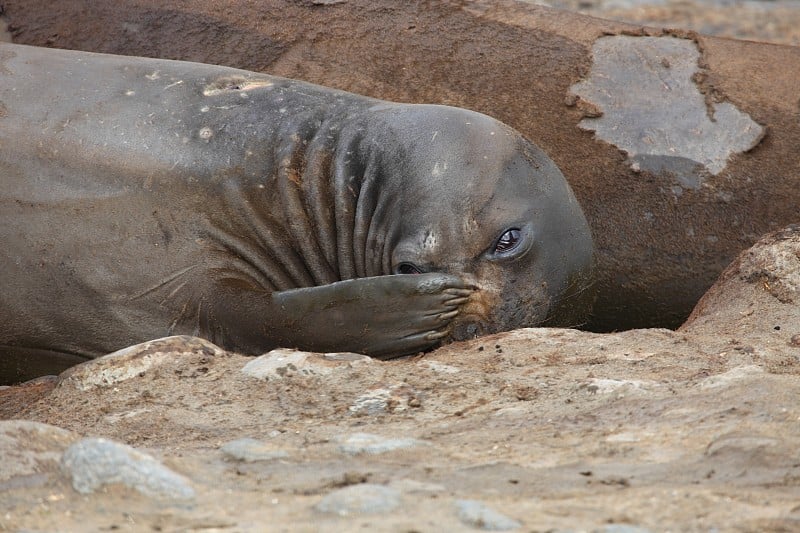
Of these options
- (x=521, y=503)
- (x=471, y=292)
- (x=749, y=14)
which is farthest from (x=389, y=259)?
(x=749, y=14)

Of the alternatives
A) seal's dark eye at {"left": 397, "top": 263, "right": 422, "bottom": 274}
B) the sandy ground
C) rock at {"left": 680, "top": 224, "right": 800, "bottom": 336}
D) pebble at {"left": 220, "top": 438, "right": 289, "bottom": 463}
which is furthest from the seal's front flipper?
the sandy ground

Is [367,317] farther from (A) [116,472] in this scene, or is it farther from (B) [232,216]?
(A) [116,472]

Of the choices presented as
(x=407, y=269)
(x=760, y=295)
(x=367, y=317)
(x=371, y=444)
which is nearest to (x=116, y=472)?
(x=371, y=444)

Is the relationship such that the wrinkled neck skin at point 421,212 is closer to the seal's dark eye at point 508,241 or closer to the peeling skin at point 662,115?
the seal's dark eye at point 508,241

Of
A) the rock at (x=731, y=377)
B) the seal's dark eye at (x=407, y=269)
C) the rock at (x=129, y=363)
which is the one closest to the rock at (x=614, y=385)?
the rock at (x=731, y=377)

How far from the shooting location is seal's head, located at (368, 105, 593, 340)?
183 inches

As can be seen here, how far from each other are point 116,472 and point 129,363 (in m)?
1.38

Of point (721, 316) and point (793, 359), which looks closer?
point (793, 359)

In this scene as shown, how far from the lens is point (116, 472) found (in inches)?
99.5

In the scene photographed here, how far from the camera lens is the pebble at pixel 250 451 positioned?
114 inches

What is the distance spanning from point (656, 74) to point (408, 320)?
7.13 feet

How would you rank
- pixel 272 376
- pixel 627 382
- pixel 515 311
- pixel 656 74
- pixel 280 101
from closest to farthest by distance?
pixel 627 382
pixel 272 376
pixel 515 311
pixel 280 101
pixel 656 74

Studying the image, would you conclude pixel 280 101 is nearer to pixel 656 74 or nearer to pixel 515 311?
pixel 515 311

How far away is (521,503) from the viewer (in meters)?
2.50
